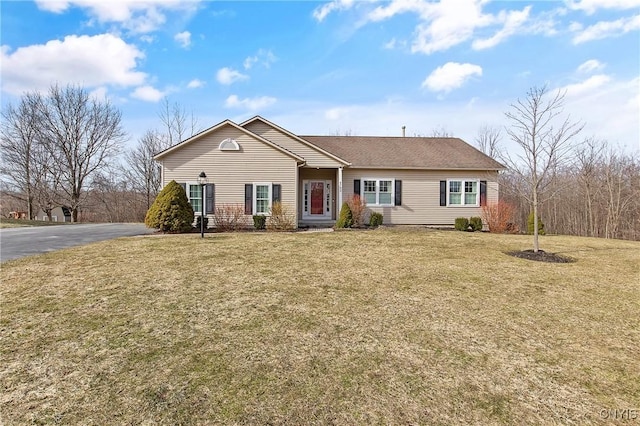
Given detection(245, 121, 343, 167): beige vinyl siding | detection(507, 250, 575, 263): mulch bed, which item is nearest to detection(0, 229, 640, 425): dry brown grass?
detection(507, 250, 575, 263): mulch bed

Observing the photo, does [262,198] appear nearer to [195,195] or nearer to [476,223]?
[195,195]

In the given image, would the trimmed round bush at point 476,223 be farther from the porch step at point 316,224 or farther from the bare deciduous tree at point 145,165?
the bare deciduous tree at point 145,165

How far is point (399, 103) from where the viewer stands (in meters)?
21.1

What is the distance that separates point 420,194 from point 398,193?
3.74 feet

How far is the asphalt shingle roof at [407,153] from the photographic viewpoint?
53.8 ft

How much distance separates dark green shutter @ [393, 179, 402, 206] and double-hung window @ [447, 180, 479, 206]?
2.45 meters

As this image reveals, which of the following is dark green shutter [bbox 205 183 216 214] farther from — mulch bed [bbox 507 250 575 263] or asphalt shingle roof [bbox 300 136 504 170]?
mulch bed [bbox 507 250 575 263]

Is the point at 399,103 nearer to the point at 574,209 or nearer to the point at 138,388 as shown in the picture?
the point at 574,209

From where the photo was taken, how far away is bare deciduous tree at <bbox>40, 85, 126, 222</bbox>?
28.0m


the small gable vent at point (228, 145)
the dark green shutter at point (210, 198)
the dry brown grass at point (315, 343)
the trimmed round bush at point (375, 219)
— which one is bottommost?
the dry brown grass at point (315, 343)

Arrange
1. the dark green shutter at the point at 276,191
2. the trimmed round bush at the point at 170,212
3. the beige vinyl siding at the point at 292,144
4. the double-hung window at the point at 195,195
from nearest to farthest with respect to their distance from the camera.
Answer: the trimmed round bush at the point at 170,212 < the double-hung window at the point at 195,195 < the dark green shutter at the point at 276,191 < the beige vinyl siding at the point at 292,144

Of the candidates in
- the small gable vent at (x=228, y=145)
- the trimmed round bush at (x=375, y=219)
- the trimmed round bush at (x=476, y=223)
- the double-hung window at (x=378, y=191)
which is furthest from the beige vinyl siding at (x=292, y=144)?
the trimmed round bush at (x=476, y=223)

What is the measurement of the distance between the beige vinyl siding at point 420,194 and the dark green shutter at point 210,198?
617 cm

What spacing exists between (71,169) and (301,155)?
77.6 feet
